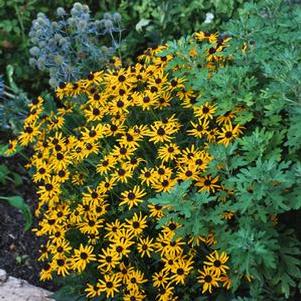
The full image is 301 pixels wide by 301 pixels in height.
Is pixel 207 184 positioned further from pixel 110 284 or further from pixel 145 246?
pixel 110 284

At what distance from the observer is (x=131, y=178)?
10.5ft

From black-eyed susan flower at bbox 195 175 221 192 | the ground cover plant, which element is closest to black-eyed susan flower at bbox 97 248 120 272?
the ground cover plant

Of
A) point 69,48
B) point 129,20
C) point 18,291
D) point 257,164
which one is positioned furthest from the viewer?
point 129,20

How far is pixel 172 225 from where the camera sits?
2980 mm

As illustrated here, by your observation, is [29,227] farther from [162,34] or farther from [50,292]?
[162,34]

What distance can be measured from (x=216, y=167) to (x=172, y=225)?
30 cm

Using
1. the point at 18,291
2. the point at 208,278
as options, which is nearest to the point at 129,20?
the point at 18,291

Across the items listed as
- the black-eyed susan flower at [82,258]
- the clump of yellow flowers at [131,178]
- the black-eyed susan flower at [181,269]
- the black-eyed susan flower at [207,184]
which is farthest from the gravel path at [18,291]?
the black-eyed susan flower at [207,184]

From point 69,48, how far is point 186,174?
153cm

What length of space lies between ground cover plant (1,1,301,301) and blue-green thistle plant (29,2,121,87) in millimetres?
404

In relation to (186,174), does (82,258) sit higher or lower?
lower

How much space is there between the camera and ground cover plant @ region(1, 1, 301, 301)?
2.80 metres

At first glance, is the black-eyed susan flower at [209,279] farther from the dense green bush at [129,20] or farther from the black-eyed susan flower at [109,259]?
the dense green bush at [129,20]

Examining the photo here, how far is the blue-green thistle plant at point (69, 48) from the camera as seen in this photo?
13.0ft
